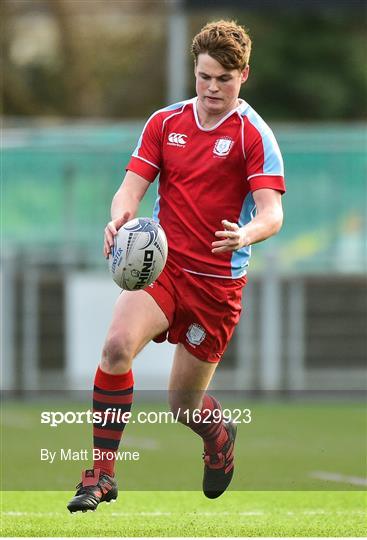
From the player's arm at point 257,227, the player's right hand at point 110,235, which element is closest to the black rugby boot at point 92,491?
the player's right hand at point 110,235

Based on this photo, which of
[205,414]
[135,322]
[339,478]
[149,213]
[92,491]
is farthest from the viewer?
[149,213]

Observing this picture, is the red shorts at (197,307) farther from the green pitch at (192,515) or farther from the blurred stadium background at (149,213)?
the blurred stadium background at (149,213)

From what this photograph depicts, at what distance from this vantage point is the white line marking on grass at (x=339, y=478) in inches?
408

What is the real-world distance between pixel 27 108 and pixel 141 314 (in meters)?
29.1

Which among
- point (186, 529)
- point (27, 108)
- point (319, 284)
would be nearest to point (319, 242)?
point (319, 284)

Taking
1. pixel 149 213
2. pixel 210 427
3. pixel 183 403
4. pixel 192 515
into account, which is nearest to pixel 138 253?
pixel 183 403

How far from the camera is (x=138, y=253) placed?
24.7 feet

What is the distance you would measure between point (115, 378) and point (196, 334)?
23.6 inches

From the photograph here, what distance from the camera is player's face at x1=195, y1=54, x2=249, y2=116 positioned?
7688mm

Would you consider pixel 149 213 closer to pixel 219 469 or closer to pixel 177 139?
pixel 219 469

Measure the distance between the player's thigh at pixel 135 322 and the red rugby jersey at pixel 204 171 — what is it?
33cm

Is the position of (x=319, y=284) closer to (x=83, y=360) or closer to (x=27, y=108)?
(x=83, y=360)

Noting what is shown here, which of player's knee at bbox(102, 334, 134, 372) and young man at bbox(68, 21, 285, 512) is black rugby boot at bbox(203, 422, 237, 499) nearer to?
young man at bbox(68, 21, 285, 512)

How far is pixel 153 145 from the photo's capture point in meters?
8.05
